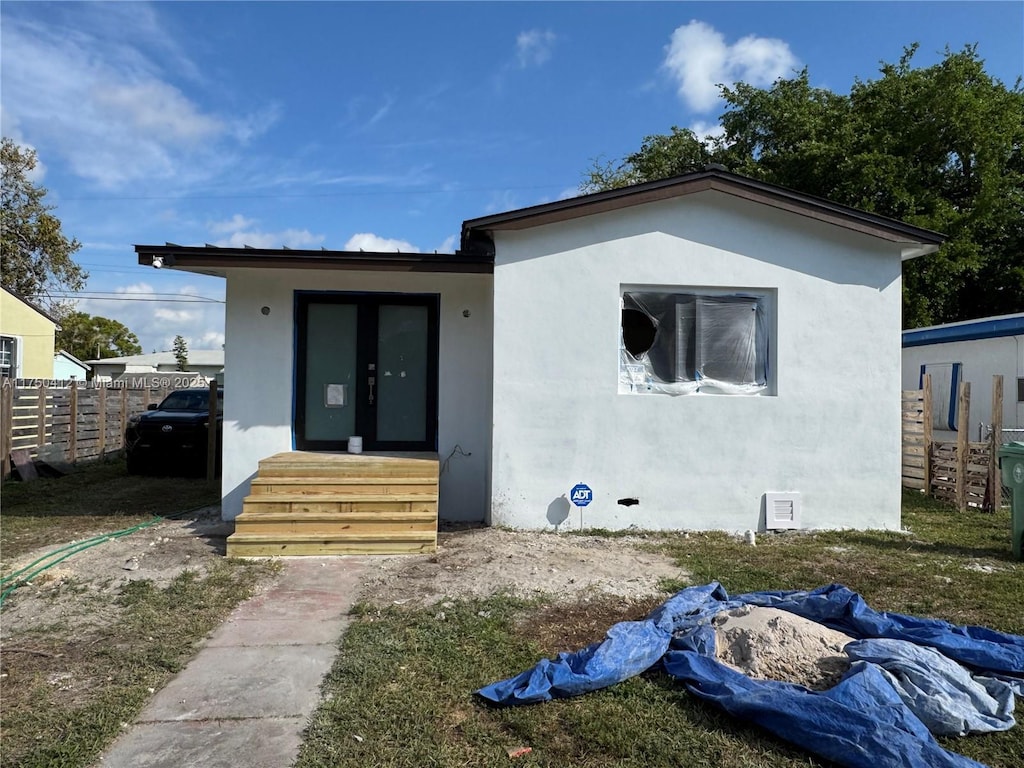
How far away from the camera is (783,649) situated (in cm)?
361

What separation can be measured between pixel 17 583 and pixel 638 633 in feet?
16.1

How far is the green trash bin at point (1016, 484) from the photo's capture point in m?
6.44

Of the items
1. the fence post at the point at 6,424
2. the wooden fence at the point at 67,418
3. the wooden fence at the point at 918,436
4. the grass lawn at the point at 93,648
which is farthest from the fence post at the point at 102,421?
the wooden fence at the point at 918,436

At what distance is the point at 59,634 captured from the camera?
14.6ft

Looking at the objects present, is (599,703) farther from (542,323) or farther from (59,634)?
(542,323)

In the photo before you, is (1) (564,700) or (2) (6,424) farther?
(2) (6,424)

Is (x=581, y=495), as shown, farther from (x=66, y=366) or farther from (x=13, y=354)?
(x=66, y=366)

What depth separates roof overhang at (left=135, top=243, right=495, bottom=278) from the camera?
7.35 meters

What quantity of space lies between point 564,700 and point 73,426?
1340 centimetres

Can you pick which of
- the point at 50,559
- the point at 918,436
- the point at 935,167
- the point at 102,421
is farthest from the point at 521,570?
the point at 935,167

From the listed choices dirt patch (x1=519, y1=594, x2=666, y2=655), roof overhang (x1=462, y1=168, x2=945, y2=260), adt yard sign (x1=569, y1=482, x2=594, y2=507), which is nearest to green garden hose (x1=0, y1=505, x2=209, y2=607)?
dirt patch (x1=519, y1=594, x2=666, y2=655)

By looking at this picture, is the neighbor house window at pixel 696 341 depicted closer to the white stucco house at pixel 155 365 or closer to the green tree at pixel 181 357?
the white stucco house at pixel 155 365

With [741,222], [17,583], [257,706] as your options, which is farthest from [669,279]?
[17,583]

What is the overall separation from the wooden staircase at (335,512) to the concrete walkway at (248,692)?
3.62 ft
